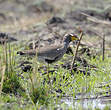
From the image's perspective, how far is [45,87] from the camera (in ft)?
16.0

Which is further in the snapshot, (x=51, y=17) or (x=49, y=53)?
(x=51, y=17)

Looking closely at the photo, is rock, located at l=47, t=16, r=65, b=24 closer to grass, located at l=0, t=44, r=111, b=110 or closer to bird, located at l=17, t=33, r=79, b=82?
bird, located at l=17, t=33, r=79, b=82

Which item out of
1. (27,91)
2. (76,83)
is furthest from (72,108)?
(76,83)

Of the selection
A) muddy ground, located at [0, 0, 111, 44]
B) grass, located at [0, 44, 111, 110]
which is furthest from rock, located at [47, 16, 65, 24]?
grass, located at [0, 44, 111, 110]

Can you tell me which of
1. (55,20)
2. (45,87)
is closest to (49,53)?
(45,87)

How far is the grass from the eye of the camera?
14.6ft

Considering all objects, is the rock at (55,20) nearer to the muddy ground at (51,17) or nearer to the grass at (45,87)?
the muddy ground at (51,17)

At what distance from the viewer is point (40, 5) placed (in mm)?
16156

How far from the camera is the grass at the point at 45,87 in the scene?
444 cm

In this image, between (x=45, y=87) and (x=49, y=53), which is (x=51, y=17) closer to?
(x=49, y=53)

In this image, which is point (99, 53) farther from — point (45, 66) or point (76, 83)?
point (76, 83)

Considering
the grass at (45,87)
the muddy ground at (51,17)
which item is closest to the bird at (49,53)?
the grass at (45,87)

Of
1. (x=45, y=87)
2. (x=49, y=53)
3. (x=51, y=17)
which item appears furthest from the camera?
(x=51, y=17)

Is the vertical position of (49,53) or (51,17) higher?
(49,53)
